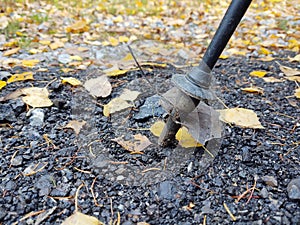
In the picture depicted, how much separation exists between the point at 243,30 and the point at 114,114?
6.30 ft

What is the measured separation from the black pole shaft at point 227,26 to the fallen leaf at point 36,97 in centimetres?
→ 75

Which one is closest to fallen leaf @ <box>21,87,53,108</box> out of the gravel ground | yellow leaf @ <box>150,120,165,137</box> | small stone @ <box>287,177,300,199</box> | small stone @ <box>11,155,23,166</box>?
the gravel ground

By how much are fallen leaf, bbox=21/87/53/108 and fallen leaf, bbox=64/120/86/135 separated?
0.52 feet

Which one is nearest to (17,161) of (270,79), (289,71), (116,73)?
(116,73)

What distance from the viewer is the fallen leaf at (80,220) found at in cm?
89

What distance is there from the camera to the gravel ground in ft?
3.11

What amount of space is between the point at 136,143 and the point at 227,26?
1.77 feet

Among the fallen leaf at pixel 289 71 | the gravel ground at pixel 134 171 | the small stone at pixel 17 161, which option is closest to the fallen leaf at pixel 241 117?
the gravel ground at pixel 134 171

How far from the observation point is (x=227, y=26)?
953 mm

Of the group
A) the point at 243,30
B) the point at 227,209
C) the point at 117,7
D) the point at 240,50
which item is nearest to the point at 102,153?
the point at 227,209

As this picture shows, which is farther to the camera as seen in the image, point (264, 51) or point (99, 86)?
point (264, 51)

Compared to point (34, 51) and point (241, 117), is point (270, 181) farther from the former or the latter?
point (34, 51)

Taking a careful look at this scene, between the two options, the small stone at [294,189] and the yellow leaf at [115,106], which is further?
the yellow leaf at [115,106]

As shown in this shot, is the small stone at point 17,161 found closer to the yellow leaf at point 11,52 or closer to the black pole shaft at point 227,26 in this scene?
the black pole shaft at point 227,26
